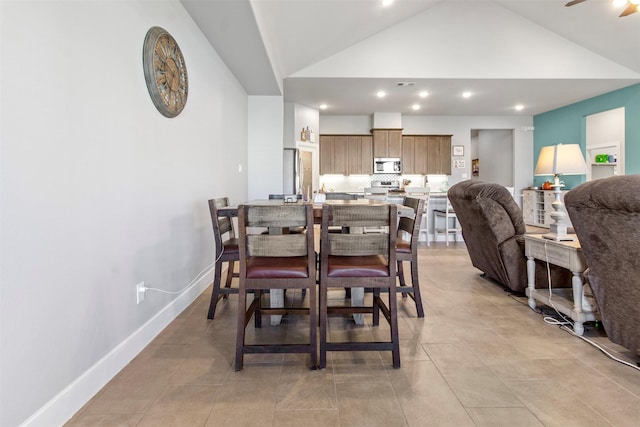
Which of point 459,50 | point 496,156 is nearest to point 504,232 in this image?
point 459,50

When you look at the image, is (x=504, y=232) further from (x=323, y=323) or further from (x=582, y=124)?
(x=582, y=124)

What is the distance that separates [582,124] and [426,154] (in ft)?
10.2

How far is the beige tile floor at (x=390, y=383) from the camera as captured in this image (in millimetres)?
1416

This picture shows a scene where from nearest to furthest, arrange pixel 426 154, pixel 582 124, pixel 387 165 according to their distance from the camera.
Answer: pixel 582 124, pixel 387 165, pixel 426 154

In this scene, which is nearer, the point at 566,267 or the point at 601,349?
the point at 601,349

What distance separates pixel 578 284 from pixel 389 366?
1.37 meters

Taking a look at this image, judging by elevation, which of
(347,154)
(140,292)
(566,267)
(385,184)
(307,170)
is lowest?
(140,292)

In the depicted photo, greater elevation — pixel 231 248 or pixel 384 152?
pixel 384 152

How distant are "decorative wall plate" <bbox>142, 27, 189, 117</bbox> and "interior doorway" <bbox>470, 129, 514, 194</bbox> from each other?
26.5 ft

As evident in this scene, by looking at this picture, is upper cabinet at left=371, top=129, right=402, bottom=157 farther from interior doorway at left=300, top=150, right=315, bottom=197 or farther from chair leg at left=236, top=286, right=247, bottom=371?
chair leg at left=236, top=286, right=247, bottom=371

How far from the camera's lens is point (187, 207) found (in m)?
2.87

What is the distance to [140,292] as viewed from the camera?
6.75ft

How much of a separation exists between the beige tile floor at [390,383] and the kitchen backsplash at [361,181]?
6.37 meters

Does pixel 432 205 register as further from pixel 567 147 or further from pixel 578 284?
pixel 578 284
